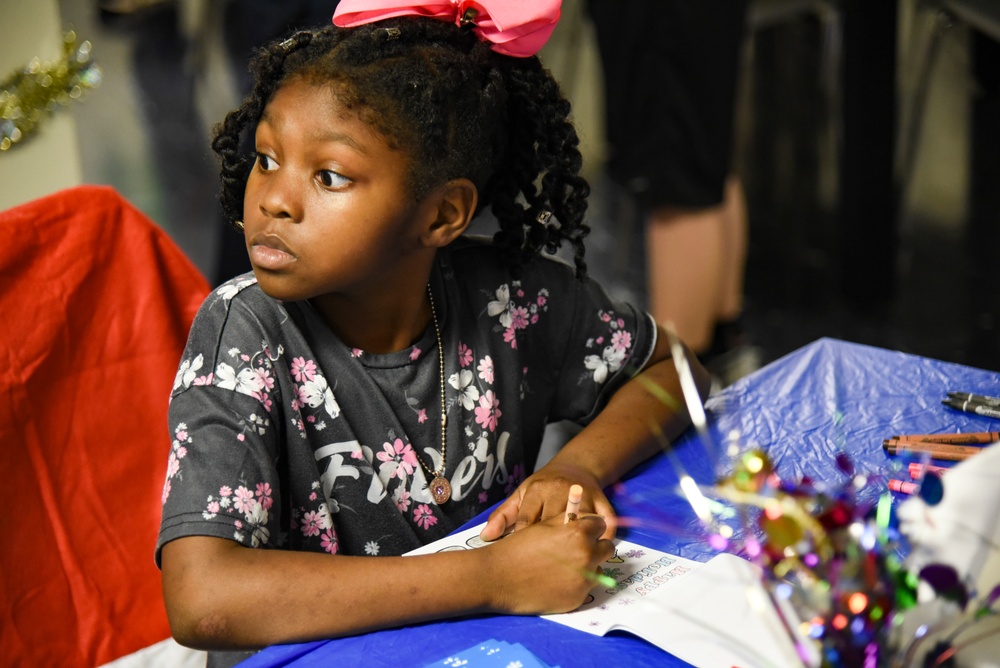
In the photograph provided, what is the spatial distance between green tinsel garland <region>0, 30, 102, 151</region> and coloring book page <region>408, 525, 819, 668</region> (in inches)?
42.8

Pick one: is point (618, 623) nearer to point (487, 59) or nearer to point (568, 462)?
point (568, 462)

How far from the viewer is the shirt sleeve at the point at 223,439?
2.87 feet

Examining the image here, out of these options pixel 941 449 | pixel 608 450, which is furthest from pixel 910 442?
pixel 608 450

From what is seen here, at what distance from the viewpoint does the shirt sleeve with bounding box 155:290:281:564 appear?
0.88m

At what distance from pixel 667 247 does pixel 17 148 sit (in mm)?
1301

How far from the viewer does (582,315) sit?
1248 mm

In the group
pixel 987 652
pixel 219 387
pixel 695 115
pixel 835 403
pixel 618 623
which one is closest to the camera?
pixel 987 652

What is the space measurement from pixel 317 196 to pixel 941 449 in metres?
0.64

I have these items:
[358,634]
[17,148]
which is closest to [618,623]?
[358,634]

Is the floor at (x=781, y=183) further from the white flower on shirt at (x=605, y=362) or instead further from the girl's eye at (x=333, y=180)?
the girl's eye at (x=333, y=180)

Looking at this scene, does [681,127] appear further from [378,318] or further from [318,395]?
[318,395]

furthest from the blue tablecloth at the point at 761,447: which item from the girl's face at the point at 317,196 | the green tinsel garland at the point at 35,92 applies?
the green tinsel garland at the point at 35,92

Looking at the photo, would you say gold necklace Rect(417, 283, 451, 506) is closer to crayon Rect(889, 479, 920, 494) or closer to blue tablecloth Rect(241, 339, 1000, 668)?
blue tablecloth Rect(241, 339, 1000, 668)

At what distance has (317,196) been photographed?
0.97 meters
